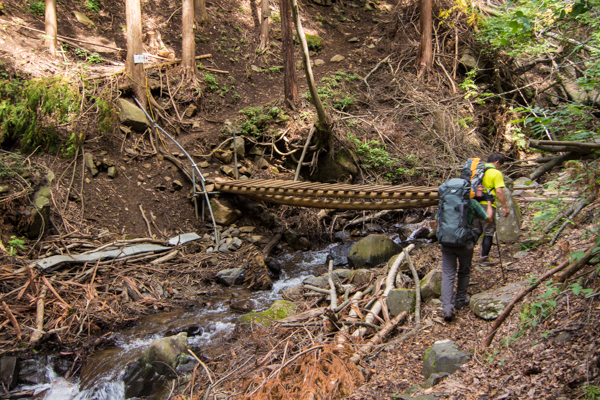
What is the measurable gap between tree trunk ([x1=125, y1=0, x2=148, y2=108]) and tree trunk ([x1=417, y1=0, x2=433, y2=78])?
8218 mm

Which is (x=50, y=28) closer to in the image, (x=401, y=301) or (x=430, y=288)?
(x=401, y=301)

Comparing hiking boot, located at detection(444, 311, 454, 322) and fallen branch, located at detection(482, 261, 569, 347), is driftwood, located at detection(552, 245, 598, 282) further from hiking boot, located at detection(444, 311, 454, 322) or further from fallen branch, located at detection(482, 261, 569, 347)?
hiking boot, located at detection(444, 311, 454, 322)

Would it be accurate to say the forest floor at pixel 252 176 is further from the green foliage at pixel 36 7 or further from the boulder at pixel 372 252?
the boulder at pixel 372 252

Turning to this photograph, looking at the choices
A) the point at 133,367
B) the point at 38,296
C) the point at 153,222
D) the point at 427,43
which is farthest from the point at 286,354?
the point at 427,43

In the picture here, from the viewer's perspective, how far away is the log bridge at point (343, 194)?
669 centimetres

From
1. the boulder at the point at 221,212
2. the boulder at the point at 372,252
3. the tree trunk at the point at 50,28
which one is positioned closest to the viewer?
the boulder at the point at 372,252

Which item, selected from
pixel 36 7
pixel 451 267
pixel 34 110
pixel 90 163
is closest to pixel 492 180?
pixel 451 267

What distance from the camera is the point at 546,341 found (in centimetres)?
265

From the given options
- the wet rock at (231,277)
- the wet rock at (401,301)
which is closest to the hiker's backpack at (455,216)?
the wet rock at (401,301)

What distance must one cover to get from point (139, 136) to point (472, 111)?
30.2 feet

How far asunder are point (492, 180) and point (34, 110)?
774cm

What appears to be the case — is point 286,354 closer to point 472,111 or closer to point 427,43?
point 472,111

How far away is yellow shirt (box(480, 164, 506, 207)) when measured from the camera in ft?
14.8

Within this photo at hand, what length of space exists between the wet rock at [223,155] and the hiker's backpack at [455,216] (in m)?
6.23
